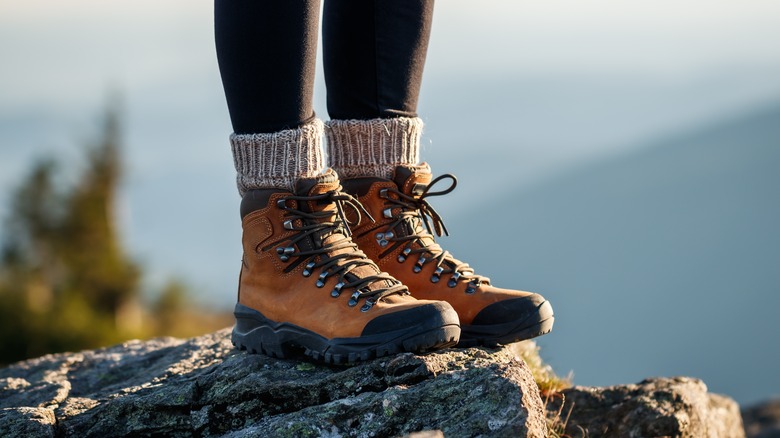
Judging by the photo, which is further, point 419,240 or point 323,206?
point 419,240

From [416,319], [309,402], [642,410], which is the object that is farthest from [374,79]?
[642,410]

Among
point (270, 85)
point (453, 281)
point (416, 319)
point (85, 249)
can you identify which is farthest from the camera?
point (85, 249)

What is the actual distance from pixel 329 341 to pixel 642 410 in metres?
1.28

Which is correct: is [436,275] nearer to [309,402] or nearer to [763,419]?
[309,402]

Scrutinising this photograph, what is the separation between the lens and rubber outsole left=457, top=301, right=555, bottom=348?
2570 mm

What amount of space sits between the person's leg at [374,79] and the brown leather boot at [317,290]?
0.22m

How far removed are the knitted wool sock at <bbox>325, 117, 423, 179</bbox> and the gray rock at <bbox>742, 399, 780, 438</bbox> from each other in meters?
2.95

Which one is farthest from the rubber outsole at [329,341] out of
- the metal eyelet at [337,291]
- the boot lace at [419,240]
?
the boot lace at [419,240]

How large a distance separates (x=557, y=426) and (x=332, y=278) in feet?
3.38

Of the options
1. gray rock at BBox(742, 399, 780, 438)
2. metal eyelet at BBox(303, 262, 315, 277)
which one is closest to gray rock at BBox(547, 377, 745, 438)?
metal eyelet at BBox(303, 262, 315, 277)

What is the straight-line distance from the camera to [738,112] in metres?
124

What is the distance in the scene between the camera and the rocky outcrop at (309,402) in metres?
2.21

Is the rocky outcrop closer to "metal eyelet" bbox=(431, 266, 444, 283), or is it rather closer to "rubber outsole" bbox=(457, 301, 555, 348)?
"rubber outsole" bbox=(457, 301, 555, 348)

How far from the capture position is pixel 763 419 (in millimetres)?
4961
